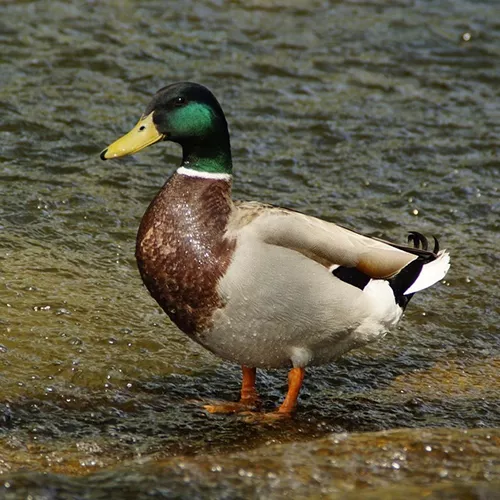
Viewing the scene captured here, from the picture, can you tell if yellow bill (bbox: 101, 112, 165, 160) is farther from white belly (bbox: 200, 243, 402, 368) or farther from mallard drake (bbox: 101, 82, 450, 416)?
white belly (bbox: 200, 243, 402, 368)

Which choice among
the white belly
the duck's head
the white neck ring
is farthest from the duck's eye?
the white belly

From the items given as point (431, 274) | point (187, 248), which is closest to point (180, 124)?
point (187, 248)

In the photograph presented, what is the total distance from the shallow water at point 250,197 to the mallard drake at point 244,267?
1.21ft

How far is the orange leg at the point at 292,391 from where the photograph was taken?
4.93 m

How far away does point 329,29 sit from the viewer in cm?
1038

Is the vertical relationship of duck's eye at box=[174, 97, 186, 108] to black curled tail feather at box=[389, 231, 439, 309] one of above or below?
above

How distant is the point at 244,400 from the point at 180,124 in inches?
50.7

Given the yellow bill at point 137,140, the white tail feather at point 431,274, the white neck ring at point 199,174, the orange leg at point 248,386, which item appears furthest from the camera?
the white tail feather at point 431,274

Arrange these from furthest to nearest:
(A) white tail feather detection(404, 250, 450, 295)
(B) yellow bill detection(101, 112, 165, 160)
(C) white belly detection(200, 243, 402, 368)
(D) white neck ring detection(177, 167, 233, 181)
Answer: (A) white tail feather detection(404, 250, 450, 295) < (D) white neck ring detection(177, 167, 233, 181) < (B) yellow bill detection(101, 112, 165, 160) < (C) white belly detection(200, 243, 402, 368)

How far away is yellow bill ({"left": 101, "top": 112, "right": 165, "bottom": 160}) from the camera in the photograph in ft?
15.8

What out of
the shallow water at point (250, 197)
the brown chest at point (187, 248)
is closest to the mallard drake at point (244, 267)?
the brown chest at point (187, 248)

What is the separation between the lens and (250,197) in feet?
24.0

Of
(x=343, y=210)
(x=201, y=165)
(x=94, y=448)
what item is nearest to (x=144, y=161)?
(x=343, y=210)

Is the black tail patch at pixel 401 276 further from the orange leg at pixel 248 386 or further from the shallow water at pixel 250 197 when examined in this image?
the orange leg at pixel 248 386
